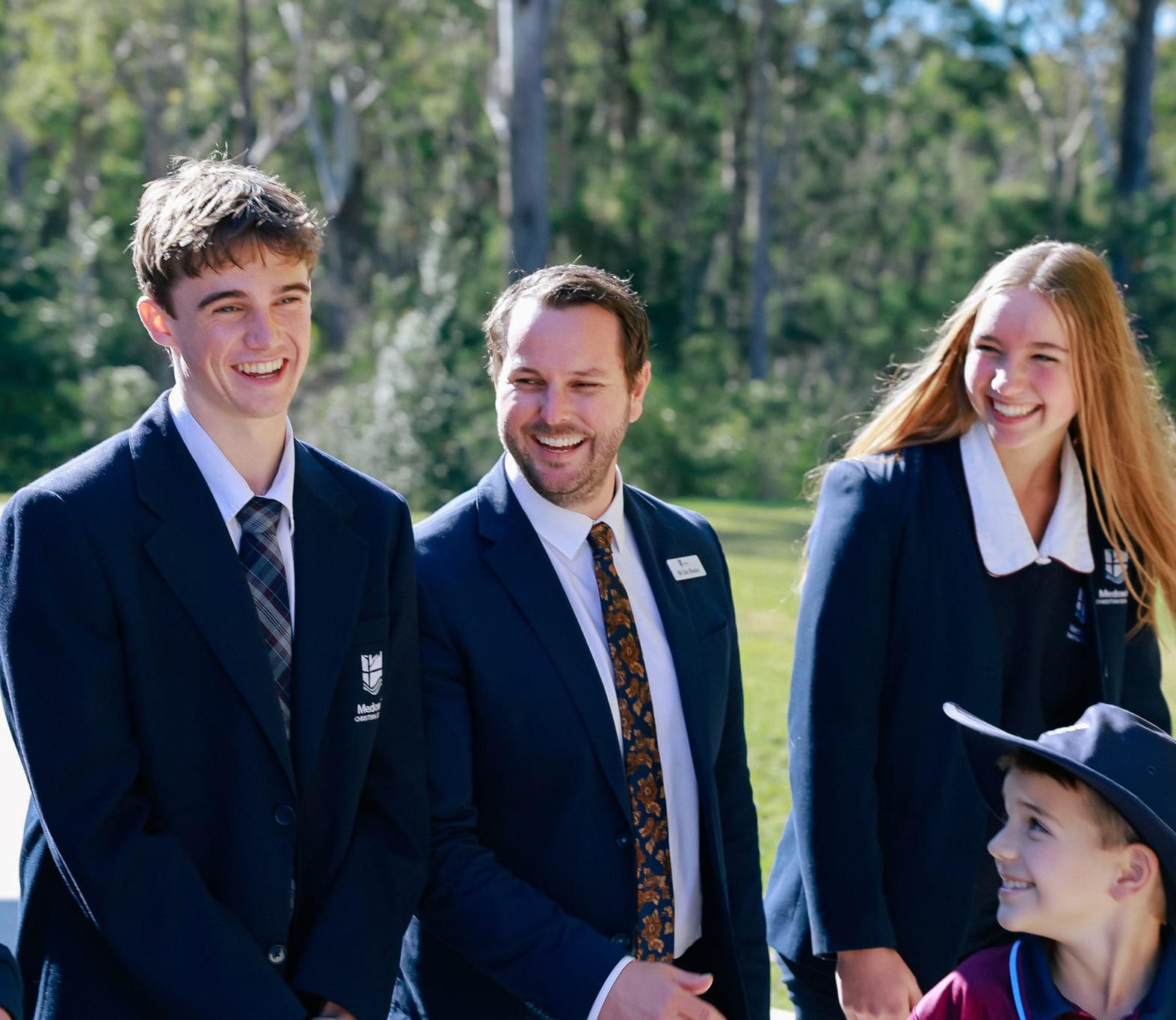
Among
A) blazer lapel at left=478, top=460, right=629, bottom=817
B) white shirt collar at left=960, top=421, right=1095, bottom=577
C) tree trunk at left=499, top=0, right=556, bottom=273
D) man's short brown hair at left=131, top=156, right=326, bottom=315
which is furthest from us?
tree trunk at left=499, top=0, right=556, bottom=273

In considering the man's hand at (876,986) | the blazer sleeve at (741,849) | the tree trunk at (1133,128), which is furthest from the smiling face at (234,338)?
the tree trunk at (1133,128)

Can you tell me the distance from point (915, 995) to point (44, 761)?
5.77 feet

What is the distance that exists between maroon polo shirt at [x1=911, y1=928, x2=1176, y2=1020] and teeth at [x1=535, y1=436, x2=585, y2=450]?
121 centimetres

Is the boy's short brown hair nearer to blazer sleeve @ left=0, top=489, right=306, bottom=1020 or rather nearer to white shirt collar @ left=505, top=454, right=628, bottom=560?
white shirt collar @ left=505, top=454, right=628, bottom=560

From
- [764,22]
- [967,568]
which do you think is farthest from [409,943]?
[764,22]

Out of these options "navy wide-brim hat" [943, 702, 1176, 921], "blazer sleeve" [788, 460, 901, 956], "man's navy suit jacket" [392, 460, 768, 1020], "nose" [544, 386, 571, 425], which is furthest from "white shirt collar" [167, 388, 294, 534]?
"navy wide-brim hat" [943, 702, 1176, 921]

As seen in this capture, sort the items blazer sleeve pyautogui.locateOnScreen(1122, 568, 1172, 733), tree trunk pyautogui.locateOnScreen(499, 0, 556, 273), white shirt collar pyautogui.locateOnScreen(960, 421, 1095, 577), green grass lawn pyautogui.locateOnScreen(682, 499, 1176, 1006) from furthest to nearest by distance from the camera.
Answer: tree trunk pyautogui.locateOnScreen(499, 0, 556, 273)
green grass lawn pyautogui.locateOnScreen(682, 499, 1176, 1006)
blazer sleeve pyautogui.locateOnScreen(1122, 568, 1172, 733)
white shirt collar pyautogui.locateOnScreen(960, 421, 1095, 577)

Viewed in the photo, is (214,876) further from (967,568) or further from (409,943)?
(967,568)

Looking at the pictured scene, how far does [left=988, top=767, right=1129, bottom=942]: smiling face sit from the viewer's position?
2377 millimetres

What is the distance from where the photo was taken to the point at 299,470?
276cm

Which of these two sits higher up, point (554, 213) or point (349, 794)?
point (554, 213)

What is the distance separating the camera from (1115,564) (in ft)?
10.6

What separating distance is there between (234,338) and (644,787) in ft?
3.78

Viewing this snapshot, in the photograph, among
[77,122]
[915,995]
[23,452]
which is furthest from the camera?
[77,122]
